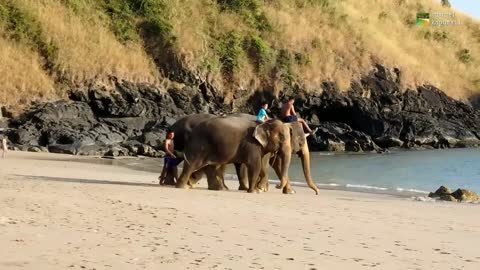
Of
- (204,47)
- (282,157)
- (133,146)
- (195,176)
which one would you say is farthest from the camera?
(204,47)

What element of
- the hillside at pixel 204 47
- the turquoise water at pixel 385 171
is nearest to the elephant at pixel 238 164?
the turquoise water at pixel 385 171

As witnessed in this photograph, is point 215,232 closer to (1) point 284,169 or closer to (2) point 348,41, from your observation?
(1) point 284,169

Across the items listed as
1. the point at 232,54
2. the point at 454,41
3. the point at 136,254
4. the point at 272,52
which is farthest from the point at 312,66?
the point at 136,254

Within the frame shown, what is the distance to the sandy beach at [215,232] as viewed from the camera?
6527mm

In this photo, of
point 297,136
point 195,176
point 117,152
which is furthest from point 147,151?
point 297,136

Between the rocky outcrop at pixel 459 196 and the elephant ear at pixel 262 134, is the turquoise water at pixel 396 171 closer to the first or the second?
the rocky outcrop at pixel 459 196

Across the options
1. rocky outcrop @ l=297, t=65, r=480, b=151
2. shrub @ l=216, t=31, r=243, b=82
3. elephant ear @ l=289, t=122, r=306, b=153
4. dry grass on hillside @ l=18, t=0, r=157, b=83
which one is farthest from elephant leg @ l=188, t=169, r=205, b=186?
rocky outcrop @ l=297, t=65, r=480, b=151

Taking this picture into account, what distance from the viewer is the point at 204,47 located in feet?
126

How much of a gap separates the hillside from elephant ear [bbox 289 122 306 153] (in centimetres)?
1957

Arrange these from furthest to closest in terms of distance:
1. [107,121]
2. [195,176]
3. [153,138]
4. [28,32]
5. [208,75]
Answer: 1. [208,75]
2. [28,32]
3. [107,121]
4. [153,138]
5. [195,176]

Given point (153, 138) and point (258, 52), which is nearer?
point (153, 138)

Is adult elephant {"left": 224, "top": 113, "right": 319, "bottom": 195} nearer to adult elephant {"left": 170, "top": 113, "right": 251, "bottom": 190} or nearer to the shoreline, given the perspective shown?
adult elephant {"left": 170, "top": 113, "right": 251, "bottom": 190}

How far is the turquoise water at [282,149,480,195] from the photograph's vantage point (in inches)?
820

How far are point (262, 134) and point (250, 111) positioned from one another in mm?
24072
